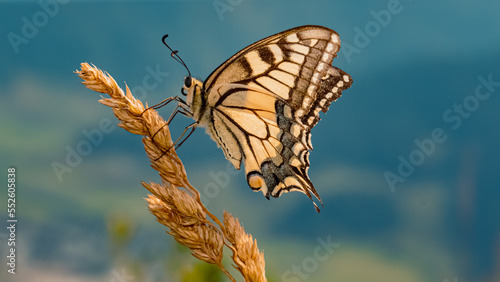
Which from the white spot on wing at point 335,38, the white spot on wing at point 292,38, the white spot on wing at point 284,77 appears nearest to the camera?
the white spot on wing at point 335,38

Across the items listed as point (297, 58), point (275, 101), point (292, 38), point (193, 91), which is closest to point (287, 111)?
point (275, 101)

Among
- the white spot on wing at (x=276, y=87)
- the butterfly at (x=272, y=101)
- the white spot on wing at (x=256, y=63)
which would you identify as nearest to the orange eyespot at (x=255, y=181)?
the butterfly at (x=272, y=101)

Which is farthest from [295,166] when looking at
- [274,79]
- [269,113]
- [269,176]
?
[274,79]

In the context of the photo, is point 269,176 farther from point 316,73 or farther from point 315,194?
point 316,73

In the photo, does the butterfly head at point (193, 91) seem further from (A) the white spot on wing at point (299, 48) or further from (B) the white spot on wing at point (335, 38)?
(B) the white spot on wing at point (335, 38)

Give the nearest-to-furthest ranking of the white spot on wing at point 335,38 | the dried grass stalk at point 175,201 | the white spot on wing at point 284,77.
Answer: the dried grass stalk at point 175,201
the white spot on wing at point 335,38
the white spot on wing at point 284,77

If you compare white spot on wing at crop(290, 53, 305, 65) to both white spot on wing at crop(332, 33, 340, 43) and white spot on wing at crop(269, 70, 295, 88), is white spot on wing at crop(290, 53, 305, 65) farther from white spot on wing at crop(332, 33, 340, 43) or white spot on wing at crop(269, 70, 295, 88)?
white spot on wing at crop(332, 33, 340, 43)
